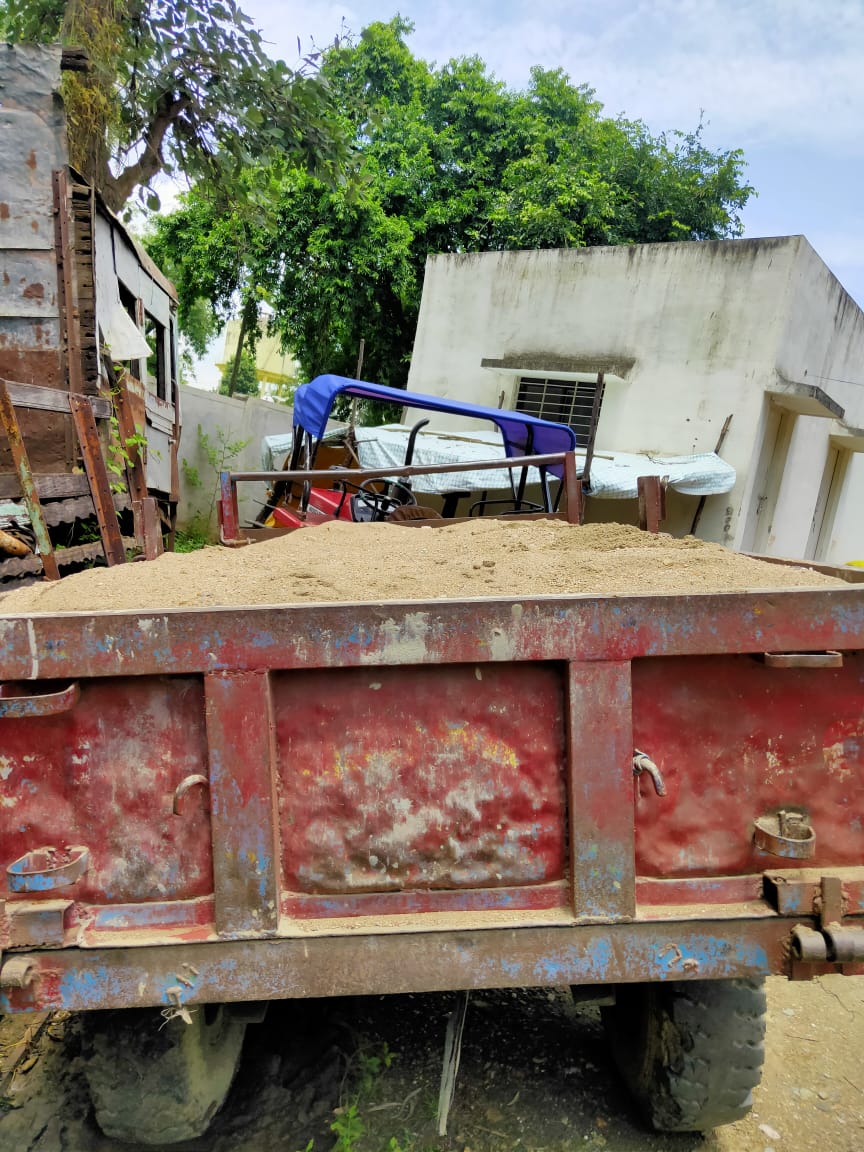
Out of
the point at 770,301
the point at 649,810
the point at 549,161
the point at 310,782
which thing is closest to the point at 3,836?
the point at 310,782

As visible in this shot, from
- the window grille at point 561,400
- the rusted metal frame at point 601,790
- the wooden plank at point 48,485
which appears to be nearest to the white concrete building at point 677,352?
the window grille at point 561,400

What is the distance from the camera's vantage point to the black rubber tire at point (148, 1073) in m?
1.88

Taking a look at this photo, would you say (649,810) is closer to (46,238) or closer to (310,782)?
(310,782)

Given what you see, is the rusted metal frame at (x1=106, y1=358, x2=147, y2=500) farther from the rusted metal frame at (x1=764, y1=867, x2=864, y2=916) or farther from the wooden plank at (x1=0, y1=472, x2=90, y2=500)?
the rusted metal frame at (x1=764, y1=867, x2=864, y2=916)

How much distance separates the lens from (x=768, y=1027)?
2.80m

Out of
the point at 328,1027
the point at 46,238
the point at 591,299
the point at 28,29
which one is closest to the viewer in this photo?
the point at 328,1027

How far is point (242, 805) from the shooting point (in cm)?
160

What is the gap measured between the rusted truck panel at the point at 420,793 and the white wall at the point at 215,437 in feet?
37.0

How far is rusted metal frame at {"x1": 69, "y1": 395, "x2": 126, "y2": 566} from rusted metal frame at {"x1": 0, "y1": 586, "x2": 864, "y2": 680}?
2.39m

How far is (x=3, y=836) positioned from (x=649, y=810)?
4.18 ft

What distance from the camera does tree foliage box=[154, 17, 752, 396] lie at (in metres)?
14.3

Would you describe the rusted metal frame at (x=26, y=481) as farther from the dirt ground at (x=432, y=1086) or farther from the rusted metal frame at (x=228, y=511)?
the dirt ground at (x=432, y=1086)

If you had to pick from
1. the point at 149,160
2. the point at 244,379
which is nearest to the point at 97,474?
the point at 149,160

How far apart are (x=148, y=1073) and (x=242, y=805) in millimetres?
805
